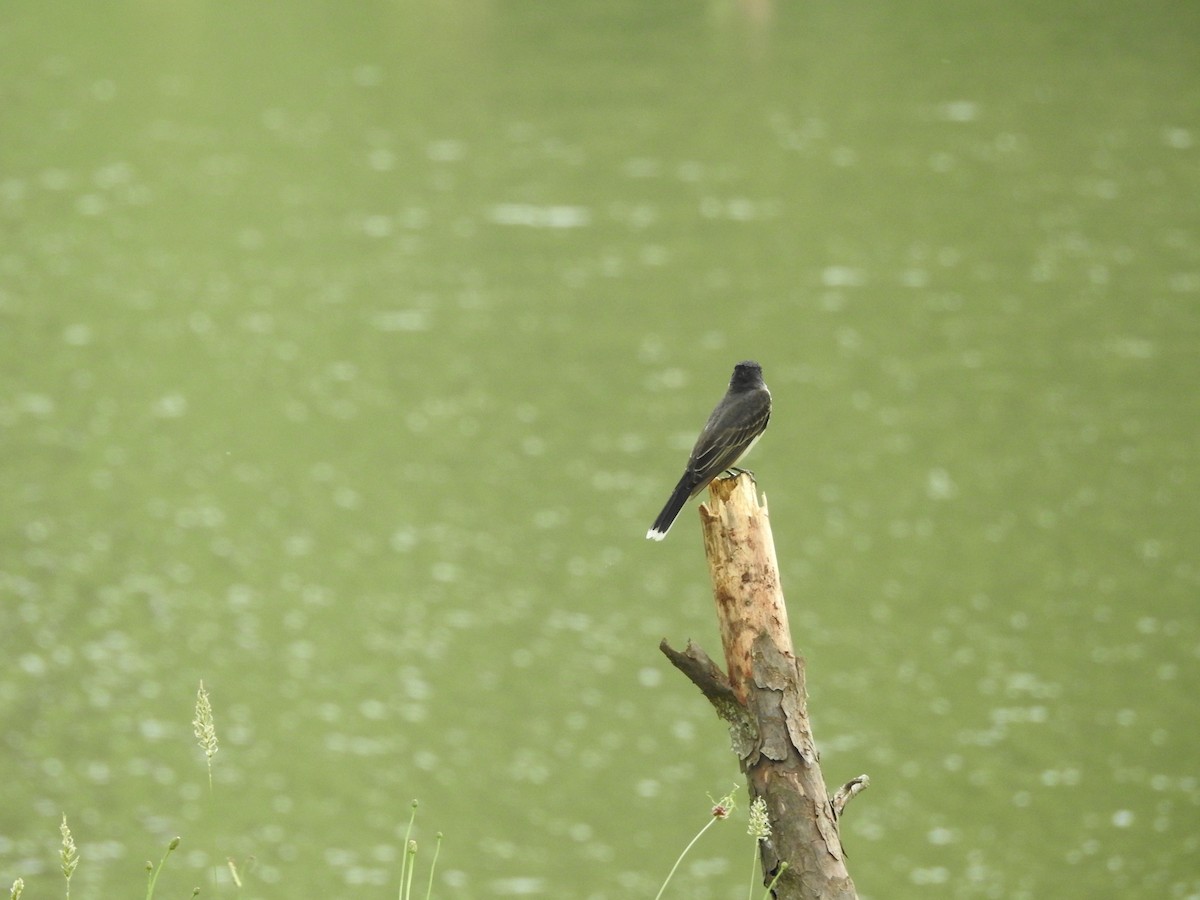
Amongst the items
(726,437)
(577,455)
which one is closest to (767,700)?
(726,437)

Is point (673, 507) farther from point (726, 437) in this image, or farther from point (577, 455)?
point (577, 455)

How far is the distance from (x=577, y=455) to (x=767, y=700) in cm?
2670

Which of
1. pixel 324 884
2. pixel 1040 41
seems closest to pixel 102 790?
pixel 324 884

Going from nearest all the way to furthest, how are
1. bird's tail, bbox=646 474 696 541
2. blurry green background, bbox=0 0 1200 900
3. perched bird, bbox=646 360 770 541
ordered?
bird's tail, bbox=646 474 696 541 < perched bird, bbox=646 360 770 541 < blurry green background, bbox=0 0 1200 900

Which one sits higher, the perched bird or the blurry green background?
the perched bird

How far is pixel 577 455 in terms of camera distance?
3397 cm

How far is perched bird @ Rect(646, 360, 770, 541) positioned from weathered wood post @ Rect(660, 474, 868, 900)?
4.03 feet

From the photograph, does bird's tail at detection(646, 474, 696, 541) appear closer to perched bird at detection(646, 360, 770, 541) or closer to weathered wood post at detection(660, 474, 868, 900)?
perched bird at detection(646, 360, 770, 541)

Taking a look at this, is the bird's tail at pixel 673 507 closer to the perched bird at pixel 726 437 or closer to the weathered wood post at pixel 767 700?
the perched bird at pixel 726 437

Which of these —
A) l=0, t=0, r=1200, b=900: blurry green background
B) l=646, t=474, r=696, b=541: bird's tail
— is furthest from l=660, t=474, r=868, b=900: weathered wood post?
l=0, t=0, r=1200, b=900: blurry green background

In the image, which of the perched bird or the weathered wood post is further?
the perched bird

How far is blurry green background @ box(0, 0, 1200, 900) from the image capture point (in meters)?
23.8

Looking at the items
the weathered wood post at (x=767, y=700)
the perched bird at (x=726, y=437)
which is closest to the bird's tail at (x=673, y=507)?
the perched bird at (x=726, y=437)

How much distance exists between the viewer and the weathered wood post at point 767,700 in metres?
7.00
